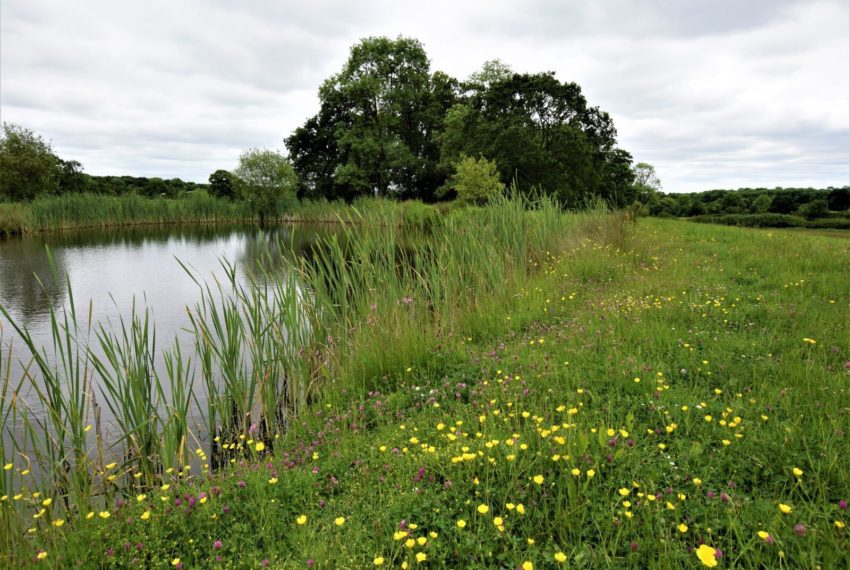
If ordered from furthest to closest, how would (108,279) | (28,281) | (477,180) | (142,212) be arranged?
(142,212)
(477,180)
(108,279)
(28,281)

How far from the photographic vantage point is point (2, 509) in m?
2.67

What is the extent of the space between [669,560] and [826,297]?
5.71 m

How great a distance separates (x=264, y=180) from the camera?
3738 centimetres

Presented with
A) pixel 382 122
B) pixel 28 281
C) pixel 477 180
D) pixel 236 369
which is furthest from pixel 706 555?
pixel 382 122

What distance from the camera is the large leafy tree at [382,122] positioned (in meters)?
36.3

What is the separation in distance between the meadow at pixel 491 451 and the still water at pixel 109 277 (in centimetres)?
106

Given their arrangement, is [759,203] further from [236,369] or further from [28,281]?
[28,281]

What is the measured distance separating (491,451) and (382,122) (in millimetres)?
37181

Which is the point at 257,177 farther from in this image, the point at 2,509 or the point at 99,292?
the point at 2,509

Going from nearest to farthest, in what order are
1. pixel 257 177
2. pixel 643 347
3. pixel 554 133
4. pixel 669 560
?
pixel 669 560 < pixel 643 347 < pixel 554 133 < pixel 257 177

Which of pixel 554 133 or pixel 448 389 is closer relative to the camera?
pixel 448 389

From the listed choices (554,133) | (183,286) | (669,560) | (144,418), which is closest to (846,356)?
(669,560)

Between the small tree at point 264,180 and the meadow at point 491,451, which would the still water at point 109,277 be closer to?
the meadow at point 491,451

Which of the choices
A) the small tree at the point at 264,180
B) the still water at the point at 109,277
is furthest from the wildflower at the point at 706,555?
the small tree at the point at 264,180
